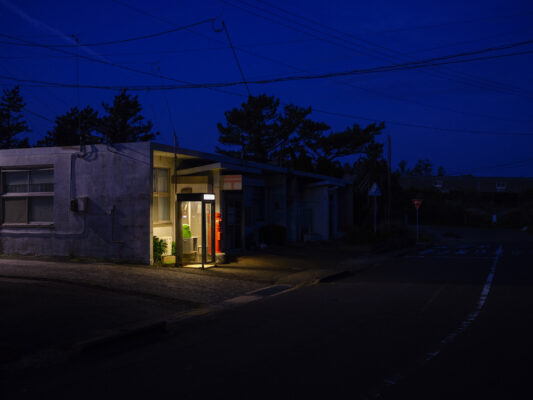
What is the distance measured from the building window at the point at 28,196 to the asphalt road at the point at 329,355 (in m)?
9.79

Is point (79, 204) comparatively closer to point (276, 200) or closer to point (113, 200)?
point (113, 200)

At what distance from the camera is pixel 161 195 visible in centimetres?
1666

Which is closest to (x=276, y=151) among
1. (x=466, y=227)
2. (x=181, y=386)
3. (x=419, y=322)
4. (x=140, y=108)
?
(x=140, y=108)

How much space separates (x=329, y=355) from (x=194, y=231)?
41.2 ft

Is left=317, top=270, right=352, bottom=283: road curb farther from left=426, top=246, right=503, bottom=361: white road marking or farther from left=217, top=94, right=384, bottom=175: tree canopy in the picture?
left=217, top=94, right=384, bottom=175: tree canopy

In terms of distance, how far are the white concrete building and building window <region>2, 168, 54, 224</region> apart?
0.11 feet

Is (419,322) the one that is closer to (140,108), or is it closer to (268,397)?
(268,397)

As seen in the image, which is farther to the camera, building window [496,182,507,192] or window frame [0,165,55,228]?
building window [496,182,507,192]

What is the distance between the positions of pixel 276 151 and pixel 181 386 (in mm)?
38737

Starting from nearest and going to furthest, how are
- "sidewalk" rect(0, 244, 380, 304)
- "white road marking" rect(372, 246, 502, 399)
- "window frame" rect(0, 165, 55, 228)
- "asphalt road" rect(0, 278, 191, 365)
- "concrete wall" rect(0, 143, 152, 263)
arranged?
"white road marking" rect(372, 246, 502, 399) < "asphalt road" rect(0, 278, 191, 365) < "sidewalk" rect(0, 244, 380, 304) < "concrete wall" rect(0, 143, 152, 263) < "window frame" rect(0, 165, 55, 228)

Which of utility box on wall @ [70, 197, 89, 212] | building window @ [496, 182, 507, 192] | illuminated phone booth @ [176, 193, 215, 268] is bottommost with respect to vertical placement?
illuminated phone booth @ [176, 193, 215, 268]

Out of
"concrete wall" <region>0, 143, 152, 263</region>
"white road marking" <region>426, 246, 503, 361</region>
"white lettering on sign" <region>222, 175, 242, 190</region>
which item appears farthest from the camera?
"white lettering on sign" <region>222, 175, 242, 190</region>

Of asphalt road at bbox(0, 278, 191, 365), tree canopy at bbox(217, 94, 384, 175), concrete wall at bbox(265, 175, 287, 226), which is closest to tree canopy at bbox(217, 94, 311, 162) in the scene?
tree canopy at bbox(217, 94, 384, 175)

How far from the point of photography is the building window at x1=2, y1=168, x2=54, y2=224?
55.0 feet
